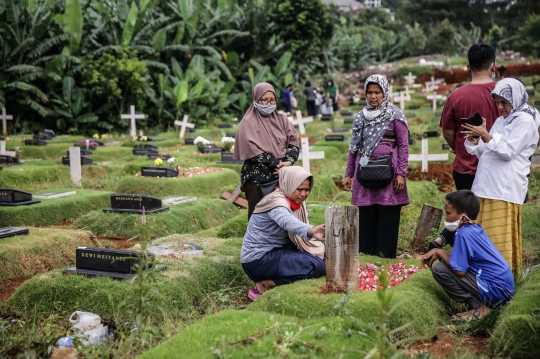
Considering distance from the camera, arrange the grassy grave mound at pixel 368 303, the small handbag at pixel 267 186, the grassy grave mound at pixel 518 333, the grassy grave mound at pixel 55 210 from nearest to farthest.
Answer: the grassy grave mound at pixel 518 333
the grassy grave mound at pixel 368 303
the small handbag at pixel 267 186
the grassy grave mound at pixel 55 210

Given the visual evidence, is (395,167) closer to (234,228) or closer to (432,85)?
(234,228)

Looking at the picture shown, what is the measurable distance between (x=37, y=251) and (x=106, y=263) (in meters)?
1.58

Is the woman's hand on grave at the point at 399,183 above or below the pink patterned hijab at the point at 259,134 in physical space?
below

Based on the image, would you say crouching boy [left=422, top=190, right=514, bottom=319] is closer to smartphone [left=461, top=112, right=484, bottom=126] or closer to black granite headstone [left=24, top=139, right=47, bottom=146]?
smartphone [left=461, top=112, right=484, bottom=126]

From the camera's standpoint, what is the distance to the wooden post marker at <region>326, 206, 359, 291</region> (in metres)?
4.87

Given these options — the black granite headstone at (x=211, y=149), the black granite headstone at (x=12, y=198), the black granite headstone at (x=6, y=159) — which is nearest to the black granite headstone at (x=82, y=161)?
the black granite headstone at (x=6, y=159)

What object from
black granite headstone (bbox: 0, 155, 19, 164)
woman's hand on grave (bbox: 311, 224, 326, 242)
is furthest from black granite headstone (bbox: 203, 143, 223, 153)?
woman's hand on grave (bbox: 311, 224, 326, 242)

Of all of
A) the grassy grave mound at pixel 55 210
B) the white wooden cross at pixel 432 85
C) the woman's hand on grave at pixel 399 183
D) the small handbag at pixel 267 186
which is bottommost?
the grassy grave mound at pixel 55 210

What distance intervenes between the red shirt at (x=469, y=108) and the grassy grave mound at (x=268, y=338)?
244 cm

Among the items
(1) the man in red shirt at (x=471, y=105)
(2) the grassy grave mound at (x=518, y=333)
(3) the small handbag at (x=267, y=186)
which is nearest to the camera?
(2) the grassy grave mound at (x=518, y=333)

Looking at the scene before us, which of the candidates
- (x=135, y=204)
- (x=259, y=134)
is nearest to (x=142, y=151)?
(x=135, y=204)

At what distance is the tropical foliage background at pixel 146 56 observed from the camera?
2302 centimetres

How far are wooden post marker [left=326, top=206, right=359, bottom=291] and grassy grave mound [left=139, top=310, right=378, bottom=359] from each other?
613mm

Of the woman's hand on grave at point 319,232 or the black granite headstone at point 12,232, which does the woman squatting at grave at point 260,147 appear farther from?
the black granite headstone at point 12,232
